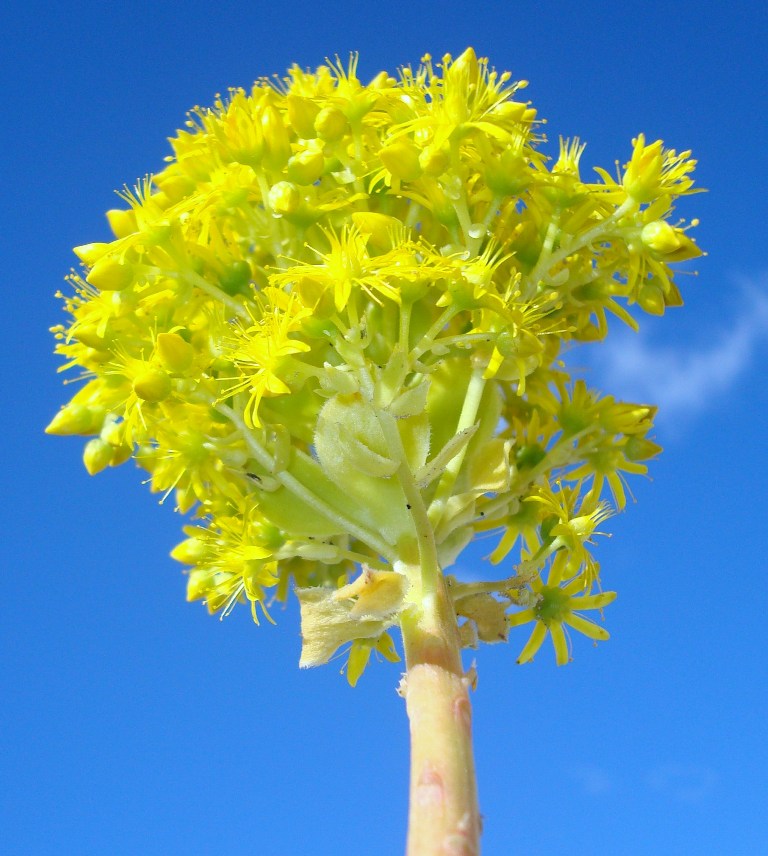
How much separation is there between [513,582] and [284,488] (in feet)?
3.92

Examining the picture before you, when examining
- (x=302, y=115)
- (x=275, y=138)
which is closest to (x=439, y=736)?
(x=275, y=138)

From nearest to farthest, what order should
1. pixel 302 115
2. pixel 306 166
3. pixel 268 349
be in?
pixel 268 349 → pixel 306 166 → pixel 302 115

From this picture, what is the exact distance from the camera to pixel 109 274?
4484 millimetres

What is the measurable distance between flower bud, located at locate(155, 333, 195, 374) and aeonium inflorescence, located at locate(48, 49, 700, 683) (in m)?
0.02

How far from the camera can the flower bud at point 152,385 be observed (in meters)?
4.41

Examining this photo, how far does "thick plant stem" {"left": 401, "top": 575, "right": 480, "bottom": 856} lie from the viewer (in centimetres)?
390

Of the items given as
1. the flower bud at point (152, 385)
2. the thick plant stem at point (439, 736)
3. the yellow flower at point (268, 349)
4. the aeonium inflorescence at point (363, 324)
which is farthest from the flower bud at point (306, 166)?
the thick plant stem at point (439, 736)

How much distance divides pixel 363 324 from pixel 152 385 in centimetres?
97

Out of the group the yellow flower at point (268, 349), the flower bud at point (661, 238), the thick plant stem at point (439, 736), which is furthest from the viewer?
the flower bud at point (661, 238)

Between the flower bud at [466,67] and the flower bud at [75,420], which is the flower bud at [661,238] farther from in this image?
the flower bud at [75,420]

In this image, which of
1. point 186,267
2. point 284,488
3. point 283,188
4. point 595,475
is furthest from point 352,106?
point 595,475

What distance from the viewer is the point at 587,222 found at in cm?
499

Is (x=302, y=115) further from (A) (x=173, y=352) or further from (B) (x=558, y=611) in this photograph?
(B) (x=558, y=611)

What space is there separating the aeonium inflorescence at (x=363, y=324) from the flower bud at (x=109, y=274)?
1 cm
